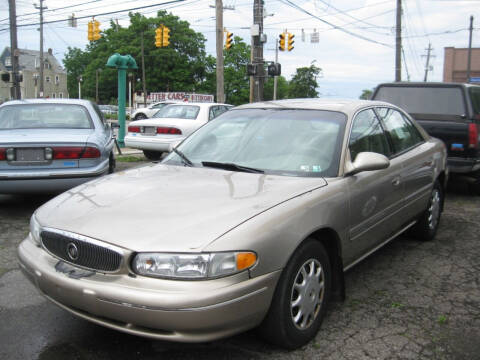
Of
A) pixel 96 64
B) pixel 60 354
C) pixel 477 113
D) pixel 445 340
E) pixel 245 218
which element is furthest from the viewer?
pixel 96 64

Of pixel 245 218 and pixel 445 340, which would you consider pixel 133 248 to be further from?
pixel 445 340

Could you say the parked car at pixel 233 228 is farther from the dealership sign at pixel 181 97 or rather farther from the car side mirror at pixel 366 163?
the dealership sign at pixel 181 97

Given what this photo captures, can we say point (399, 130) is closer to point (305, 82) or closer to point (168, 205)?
point (168, 205)

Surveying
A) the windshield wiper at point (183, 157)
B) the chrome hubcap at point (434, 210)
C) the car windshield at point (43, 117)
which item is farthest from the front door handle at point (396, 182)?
the car windshield at point (43, 117)

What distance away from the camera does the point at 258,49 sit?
18.2 metres

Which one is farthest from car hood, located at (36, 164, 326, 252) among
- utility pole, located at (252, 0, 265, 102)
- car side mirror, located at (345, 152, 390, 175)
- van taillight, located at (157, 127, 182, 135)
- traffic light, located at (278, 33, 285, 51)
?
traffic light, located at (278, 33, 285, 51)

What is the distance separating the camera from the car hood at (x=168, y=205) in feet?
8.08

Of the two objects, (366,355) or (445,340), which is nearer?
(366,355)

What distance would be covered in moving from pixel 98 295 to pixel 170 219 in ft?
1.71

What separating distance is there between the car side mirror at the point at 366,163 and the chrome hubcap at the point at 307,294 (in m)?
0.75

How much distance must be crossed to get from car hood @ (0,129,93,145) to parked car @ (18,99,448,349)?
2.32 meters

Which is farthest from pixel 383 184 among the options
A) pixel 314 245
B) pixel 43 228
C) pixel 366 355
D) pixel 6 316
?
pixel 6 316

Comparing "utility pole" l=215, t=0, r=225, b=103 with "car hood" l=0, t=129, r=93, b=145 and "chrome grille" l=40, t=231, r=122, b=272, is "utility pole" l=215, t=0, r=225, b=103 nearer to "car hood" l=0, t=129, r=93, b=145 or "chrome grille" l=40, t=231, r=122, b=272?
"car hood" l=0, t=129, r=93, b=145

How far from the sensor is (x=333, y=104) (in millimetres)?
3975
